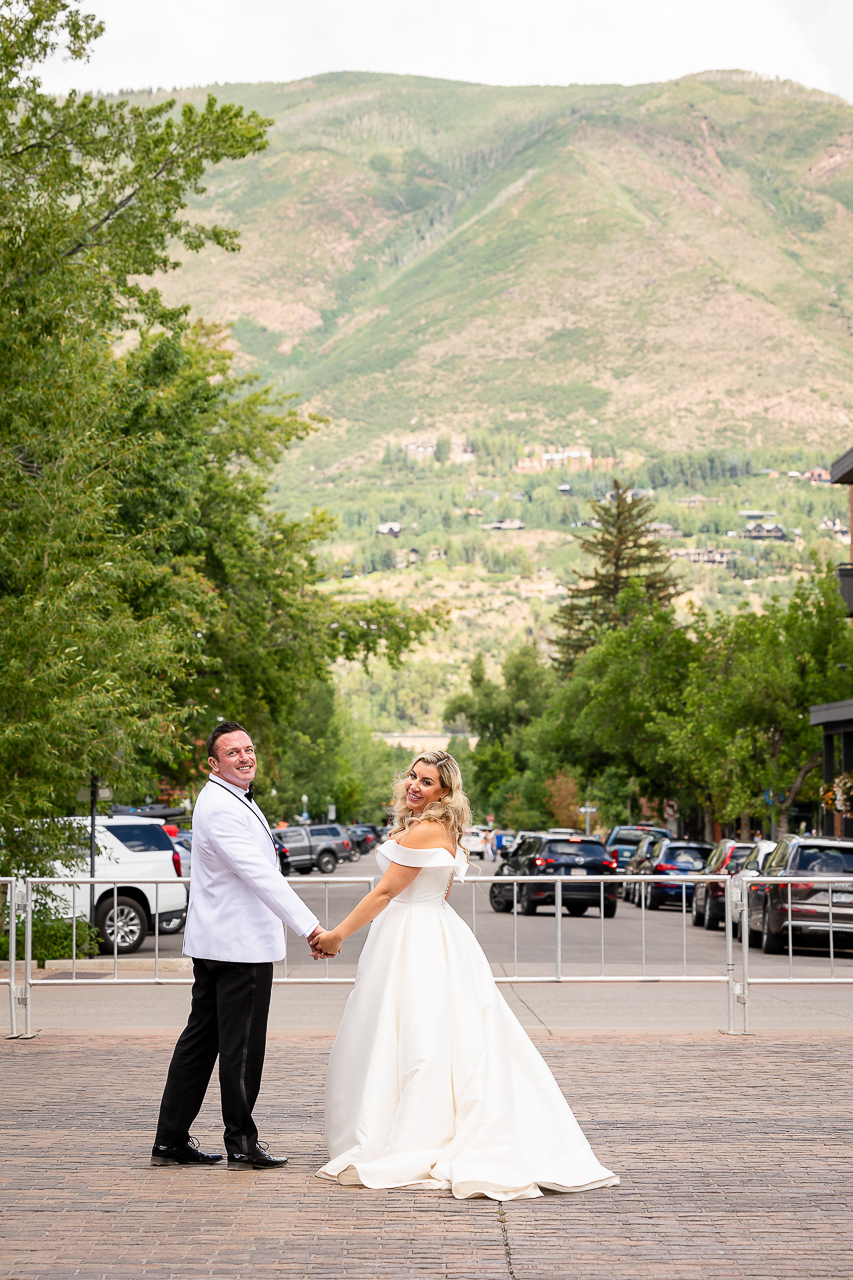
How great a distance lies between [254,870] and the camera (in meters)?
7.07

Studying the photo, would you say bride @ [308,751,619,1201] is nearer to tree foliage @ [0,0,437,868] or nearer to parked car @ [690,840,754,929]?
tree foliage @ [0,0,437,868]

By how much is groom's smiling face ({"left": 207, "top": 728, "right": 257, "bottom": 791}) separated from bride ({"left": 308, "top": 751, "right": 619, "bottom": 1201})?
0.72 meters

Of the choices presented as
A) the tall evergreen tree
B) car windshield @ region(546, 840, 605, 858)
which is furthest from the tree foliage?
the tall evergreen tree

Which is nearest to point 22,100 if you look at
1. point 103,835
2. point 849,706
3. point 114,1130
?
point 103,835

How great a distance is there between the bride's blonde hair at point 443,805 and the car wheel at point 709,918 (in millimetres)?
13766

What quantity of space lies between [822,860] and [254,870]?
55.1 ft

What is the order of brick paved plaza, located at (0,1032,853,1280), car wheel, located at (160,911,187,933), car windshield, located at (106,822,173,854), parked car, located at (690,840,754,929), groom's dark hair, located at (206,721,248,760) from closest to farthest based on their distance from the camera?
brick paved plaza, located at (0,1032,853,1280) < groom's dark hair, located at (206,721,248,760) < car wheel, located at (160,911,187,933) < parked car, located at (690,840,754,929) < car windshield, located at (106,822,173,854)

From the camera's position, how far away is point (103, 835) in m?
22.3

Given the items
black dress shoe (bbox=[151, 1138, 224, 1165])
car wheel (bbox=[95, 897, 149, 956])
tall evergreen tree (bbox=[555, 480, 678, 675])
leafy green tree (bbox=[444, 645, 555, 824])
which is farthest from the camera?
leafy green tree (bbox=[444, 645, 555, 824])

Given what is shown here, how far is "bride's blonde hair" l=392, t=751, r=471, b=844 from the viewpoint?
7.19 m

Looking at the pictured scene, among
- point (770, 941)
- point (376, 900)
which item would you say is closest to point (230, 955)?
point (376, 900)

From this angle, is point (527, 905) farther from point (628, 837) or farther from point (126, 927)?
point (628, 837)

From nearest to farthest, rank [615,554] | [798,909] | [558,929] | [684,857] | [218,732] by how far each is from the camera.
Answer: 1. [218,732]
2. [558,929]
3. [798,909]
4. [684,857]
5. [615,554]

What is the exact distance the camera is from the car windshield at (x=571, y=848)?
3353 centimetres
